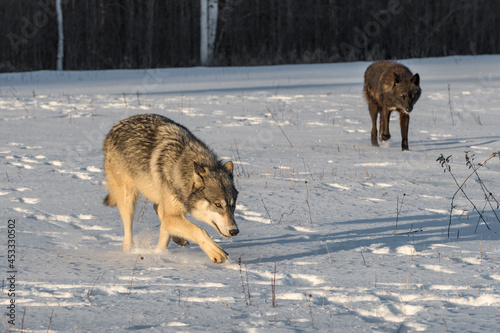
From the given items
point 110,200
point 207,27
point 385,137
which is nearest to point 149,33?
point 207,27

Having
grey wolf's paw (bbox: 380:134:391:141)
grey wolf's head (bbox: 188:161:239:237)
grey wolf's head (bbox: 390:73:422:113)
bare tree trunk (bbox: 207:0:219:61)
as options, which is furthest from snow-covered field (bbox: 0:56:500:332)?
bare tree trunk (bbox: 207:0:219:61)

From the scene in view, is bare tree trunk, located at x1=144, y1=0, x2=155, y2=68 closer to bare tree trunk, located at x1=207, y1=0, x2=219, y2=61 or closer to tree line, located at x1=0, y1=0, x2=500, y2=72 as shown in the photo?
tree line, located at x1=0, y1=0, x2=500, y2=72

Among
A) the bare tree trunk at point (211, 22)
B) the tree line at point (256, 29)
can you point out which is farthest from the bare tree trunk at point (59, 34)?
the bare tree trunk at point (211, 22)

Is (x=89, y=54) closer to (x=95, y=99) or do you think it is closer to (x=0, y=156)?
(x=95, y=99)

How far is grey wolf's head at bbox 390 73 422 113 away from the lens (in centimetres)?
1012

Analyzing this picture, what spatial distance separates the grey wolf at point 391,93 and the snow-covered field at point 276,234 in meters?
0.41

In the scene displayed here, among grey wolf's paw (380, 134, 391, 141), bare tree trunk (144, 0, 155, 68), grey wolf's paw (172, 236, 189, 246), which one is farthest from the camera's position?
bare tree trunk (144, 0, 155, 68)

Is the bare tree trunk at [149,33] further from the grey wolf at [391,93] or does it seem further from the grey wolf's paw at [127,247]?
the grey wolf's paw at [127,247]

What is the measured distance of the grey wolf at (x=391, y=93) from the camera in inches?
400

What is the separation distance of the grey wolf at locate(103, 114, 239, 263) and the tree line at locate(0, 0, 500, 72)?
26.3 m

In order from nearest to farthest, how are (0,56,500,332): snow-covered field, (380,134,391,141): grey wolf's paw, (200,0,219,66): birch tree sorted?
(0,56,500,332): snow-covered field, (380,134,391,141): grey wolf's paw, (200,0,219,66): birch tree

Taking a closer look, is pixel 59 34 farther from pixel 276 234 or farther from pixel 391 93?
pixel 276 234

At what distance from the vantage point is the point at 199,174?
494cm

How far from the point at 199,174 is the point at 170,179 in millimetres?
475
